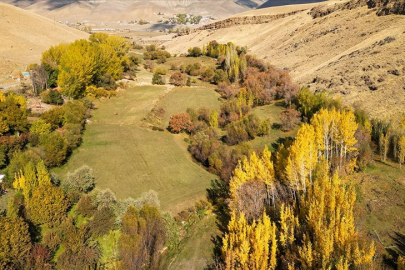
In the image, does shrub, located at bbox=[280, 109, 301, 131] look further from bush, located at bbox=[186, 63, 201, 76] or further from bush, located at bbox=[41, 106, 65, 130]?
bush, located at bbox=[186, 63, 201, 76]

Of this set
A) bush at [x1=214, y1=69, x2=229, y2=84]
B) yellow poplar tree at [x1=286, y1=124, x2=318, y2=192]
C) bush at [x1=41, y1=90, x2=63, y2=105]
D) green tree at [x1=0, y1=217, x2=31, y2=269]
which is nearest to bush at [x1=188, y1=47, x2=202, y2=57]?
bush at [x1=214, y1=69, x2=229, y2=84]

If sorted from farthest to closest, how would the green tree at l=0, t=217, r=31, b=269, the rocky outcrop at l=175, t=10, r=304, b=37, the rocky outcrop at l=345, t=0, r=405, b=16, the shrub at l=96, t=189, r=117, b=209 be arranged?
the rocky outcrop at l=175, t=10, r=304, b=37, the rocky outcrop at l=345, t=0, r=405, b=16, the shrub at l=96, t=189, r=117, b=209, the green tree at l=0, t=217, r=31, b=269

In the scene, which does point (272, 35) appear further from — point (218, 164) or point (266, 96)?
point (218, 164)

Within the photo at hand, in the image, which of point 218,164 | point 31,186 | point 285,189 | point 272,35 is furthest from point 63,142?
point 272,35

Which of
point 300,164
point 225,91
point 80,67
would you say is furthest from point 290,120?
point 80,67

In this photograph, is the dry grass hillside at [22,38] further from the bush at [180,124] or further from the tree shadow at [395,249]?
the tree shadow at [395,249]

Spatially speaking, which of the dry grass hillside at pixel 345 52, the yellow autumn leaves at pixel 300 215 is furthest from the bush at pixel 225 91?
the yellow autumn leaves at pixel 300 215

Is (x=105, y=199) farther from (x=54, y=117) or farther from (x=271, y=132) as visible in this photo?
(x=271, y=132)

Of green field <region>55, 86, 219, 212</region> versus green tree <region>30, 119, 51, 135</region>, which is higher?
green tree <region>30, 119, 51, 135</region>
